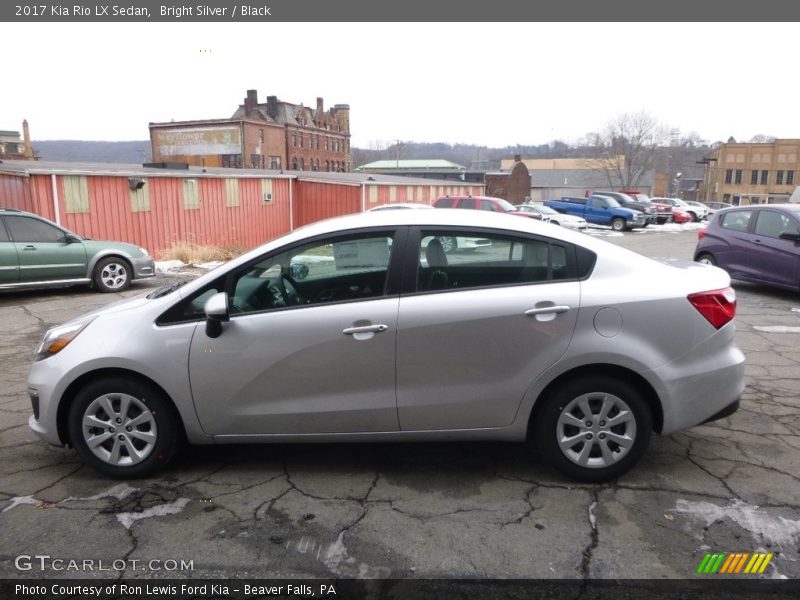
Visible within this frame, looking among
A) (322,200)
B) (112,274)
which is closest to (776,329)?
(112,274)

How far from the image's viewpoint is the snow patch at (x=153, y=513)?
11.0 ft

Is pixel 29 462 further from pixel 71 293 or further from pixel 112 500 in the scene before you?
pixel 71 293

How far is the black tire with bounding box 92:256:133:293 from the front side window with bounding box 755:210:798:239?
11.2 meters

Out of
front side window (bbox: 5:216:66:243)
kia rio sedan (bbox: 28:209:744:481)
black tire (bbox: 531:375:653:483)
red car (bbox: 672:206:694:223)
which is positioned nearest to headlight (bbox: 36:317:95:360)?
kia rio sedan (bbox: 28:209:744:481)

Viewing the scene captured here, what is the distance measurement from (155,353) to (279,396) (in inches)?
30.4

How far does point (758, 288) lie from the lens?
38.1 feet

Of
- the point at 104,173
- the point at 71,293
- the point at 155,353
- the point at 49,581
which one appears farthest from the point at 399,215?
the point at 104,173

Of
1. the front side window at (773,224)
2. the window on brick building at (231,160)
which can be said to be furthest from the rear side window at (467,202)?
the window on brick building at (231,160)

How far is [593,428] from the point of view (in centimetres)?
361

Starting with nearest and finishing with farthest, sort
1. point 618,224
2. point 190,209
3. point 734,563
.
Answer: point 734,563 < point 190,209 < point 618,224

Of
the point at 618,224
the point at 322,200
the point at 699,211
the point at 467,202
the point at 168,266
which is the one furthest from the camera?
the point at 699,211

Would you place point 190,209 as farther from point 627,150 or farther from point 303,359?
point 627,150

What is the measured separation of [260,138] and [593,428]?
65416 mm

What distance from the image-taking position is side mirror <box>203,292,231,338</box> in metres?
3.53
